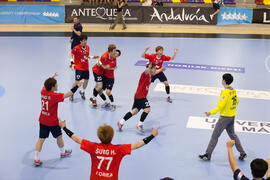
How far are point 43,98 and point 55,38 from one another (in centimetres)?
1355

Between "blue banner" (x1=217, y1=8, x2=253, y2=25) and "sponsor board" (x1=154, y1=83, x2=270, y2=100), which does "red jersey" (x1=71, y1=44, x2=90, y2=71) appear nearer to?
"sponsor board" (x1=154, y1=83, x2=270, y2=100)

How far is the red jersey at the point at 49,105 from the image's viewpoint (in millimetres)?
7770

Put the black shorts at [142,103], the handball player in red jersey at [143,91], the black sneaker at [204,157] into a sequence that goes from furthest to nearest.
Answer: the black shorts at [142,103] → the handball player in red jersey at [143,91] → the black sneaker at [204,157]

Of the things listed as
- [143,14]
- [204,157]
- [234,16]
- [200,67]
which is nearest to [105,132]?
[204,157]

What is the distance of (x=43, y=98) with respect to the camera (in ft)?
25.9

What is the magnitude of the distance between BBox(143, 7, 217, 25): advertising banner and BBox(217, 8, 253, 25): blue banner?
0.61 metres

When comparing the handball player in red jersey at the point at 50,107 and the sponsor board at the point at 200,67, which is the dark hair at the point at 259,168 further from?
the sponsor board at the point at 200,67

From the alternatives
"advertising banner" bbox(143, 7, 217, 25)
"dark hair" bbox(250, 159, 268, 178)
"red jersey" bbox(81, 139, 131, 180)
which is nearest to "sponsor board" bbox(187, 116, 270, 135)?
"red jersey" bbox(81, 139, 131, 180)

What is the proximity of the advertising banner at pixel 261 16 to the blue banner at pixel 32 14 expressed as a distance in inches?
514

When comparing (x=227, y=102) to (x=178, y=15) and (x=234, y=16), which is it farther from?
(x=234, y=16)

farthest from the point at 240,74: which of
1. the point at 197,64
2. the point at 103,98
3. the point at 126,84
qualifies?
the point at 103,98

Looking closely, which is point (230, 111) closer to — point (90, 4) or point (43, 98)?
point (43, 98)

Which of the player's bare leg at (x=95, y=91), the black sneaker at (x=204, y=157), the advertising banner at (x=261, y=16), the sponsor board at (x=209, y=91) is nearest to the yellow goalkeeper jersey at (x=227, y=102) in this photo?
the black sneaker at (x=204, y=157)

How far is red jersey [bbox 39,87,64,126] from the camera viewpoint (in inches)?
306
